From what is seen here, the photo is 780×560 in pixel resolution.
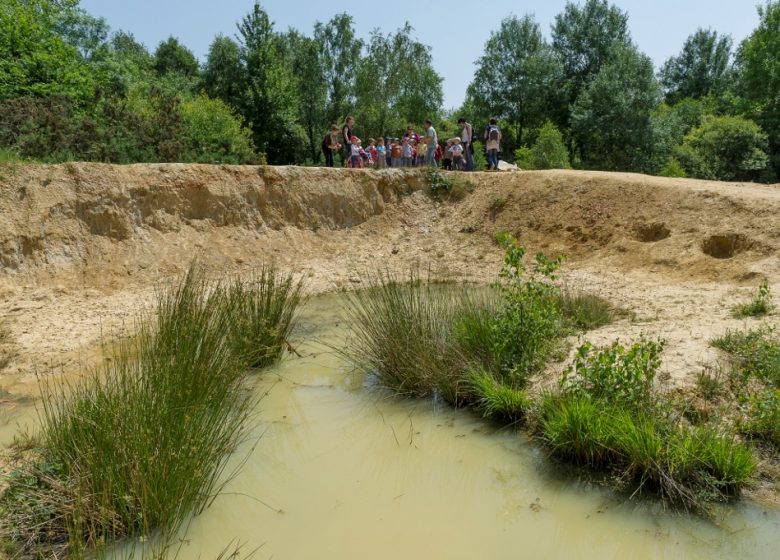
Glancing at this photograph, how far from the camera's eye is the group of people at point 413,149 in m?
14.7

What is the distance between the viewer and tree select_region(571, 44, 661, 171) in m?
25.8

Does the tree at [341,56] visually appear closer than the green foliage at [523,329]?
No

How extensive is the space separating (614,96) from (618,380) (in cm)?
2483

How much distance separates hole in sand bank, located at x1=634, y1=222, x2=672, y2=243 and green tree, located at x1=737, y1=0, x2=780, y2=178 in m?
16.3

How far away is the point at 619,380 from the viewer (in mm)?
4383

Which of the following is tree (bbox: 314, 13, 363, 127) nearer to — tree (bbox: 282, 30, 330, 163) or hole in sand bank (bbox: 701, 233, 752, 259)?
tree (bbox: 282, 30, 330, 163)

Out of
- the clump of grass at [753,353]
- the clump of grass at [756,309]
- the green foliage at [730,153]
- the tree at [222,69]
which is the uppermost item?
the tree at [222,69]

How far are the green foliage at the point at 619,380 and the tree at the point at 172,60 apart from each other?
129 ft

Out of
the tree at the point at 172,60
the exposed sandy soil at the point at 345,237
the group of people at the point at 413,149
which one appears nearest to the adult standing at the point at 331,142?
the group of people at the point at 413,149

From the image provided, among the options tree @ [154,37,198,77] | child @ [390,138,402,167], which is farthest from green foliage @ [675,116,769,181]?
tree @ [154,37,198,77]

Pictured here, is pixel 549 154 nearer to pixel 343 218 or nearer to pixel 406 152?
pixel 406 152

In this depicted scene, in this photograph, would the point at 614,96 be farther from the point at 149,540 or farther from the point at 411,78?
the point at 149,540

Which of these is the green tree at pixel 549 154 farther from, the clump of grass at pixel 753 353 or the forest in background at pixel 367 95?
the clump of grass at pixel 753 353

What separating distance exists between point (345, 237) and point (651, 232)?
6752mm
